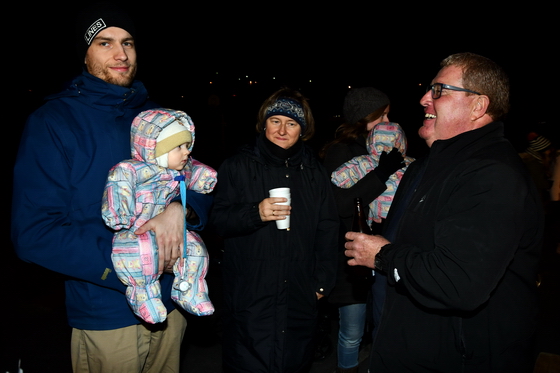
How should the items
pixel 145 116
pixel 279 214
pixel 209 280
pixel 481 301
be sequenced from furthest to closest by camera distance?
pixel 209 280, pixel 279 214, pixel 145 116, pixel 481 301

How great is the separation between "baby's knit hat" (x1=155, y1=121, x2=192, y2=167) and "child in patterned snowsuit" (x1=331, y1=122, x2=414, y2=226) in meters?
1.76

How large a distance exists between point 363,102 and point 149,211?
264cm

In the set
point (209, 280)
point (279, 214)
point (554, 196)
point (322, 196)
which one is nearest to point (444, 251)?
point (279, 214)

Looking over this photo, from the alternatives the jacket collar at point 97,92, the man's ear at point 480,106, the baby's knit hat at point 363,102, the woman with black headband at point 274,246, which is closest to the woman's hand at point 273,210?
the woman with black headband at point 274,246

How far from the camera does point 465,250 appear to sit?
1648mm

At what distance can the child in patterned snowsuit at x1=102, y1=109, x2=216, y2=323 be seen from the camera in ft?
6.35

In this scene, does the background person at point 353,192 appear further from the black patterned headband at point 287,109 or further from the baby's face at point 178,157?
the baby's face at point 178,157

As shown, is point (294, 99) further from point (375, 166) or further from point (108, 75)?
point (108, 75)

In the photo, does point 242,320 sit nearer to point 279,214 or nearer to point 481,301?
point 279,214

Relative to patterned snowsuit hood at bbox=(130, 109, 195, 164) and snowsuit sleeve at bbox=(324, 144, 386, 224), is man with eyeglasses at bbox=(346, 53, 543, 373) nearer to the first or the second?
snowsuit sleeve at bbox=(324, 144, 386, 224)

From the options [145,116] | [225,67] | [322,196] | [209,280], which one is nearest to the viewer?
[145,116]

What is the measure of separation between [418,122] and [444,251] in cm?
3327

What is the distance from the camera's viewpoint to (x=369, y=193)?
3.26 metres

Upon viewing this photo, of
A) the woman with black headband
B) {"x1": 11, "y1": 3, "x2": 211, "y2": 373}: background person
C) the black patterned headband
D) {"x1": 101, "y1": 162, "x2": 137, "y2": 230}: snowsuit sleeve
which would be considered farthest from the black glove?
{"x1": 101, "y1": 162, "x2": 137, "y2": 230}: snowsuit sleeve
